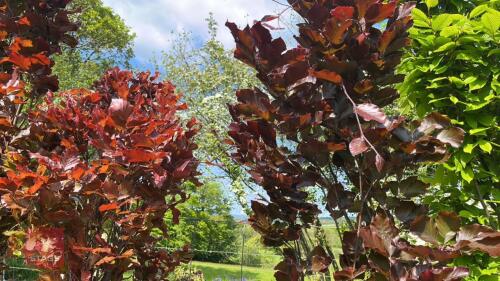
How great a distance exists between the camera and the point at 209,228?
12.9m

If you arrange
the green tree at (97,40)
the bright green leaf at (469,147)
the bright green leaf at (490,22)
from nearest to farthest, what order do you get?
the bright green leaf at (490,22) < the bright green leaf at (469,147) < the green tree at (97,40)

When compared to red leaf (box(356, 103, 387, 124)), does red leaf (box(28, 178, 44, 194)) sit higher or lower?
lower

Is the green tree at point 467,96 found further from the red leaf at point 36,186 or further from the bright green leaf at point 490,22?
the red leaf at point 36,186

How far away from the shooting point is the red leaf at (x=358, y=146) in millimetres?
1292

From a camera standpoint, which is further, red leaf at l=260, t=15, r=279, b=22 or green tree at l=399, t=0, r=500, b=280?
green tree at l=399, t=0, r=500, b=280

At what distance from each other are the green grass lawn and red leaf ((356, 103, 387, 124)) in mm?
7834

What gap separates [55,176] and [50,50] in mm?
1281

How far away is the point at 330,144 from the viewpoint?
1410 millimetres

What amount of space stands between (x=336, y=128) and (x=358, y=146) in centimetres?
20

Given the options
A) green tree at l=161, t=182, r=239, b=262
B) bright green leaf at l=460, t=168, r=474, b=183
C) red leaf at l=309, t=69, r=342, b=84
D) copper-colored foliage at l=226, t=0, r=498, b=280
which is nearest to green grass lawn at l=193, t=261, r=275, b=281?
green tree at l=161, t=182, r=239, b=262

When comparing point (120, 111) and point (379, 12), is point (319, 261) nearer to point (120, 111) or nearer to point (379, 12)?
point (379, 12)

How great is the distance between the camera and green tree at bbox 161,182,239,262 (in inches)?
440

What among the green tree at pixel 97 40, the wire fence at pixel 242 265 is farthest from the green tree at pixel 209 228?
the green tree at pixel 97 40

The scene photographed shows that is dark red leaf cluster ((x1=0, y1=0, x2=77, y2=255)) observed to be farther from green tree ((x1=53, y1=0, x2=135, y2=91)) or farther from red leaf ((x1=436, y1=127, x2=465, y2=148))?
green tree ((x1=53, y1=0, x2=135, y2=91))
